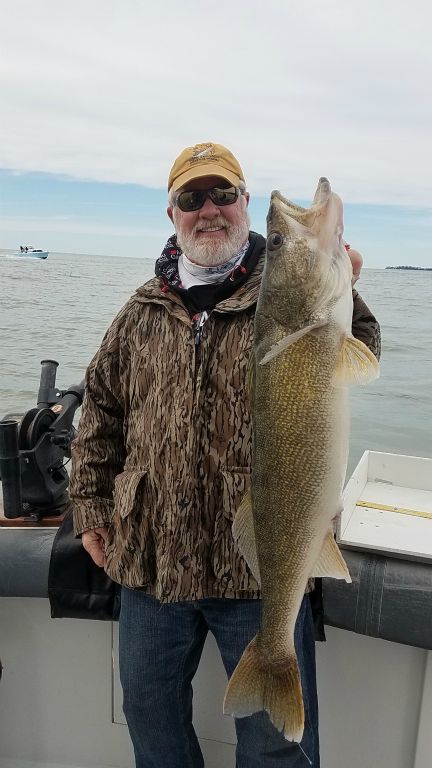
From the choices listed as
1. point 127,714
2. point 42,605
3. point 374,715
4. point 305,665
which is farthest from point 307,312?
point 42,605

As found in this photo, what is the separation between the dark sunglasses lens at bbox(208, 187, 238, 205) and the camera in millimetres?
2307

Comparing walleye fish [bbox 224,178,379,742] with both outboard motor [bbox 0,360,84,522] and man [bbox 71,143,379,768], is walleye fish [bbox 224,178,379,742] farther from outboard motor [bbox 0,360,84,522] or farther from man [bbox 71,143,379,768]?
outboard motor [bbox 0,360,84,522]

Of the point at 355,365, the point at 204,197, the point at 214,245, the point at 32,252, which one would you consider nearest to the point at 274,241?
the point at 355,365

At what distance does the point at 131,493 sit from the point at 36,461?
0.88m

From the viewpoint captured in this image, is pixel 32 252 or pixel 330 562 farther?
pixel 32 252

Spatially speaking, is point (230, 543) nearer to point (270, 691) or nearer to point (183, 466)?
point (183, 466)

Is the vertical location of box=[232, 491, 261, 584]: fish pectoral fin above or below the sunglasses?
below

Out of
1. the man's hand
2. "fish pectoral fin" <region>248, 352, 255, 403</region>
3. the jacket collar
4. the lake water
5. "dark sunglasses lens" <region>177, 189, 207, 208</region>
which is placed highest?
"dark sunglasses lens" <region>177, 189, 207, 208</region>

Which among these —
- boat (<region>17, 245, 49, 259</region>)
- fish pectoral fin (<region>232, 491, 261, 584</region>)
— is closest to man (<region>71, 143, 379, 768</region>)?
fish pectoral fin (<region>232, 491, 261, 584</region>)

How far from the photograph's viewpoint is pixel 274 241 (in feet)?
5.88

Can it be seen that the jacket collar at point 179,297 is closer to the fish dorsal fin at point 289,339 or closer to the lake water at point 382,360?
the fish dorsal fin at point 289,339

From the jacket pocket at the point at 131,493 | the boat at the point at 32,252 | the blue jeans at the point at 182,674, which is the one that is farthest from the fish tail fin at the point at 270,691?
the boat at the point at 32,252

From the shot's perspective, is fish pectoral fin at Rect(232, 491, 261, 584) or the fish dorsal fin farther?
fish pectoral fin at Rect(232, 491, 261, 584)

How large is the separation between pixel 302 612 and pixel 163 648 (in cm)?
51
